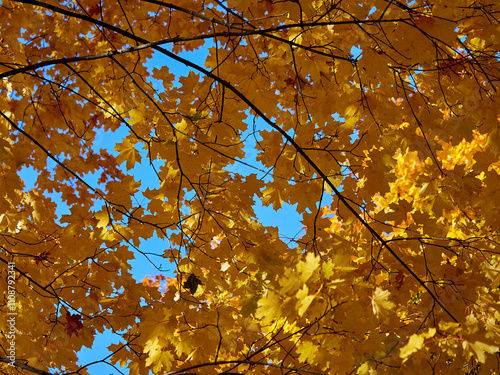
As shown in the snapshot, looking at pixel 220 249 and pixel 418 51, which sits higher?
pixel 418 51

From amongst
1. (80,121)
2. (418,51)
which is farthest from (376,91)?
(80,121)

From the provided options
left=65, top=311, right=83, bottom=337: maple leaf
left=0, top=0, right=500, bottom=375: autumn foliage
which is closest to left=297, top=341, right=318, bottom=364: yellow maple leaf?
left=0, top=0, right=500, bottom=375: autumn foliage

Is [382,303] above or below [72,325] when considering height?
below

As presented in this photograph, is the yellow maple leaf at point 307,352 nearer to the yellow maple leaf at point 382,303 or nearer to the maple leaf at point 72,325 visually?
the yellow maple leaf at point 382,303

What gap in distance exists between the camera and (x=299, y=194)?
239 centimetres

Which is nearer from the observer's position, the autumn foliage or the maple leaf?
the autumn foliage

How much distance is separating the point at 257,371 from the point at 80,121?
287 centimetres

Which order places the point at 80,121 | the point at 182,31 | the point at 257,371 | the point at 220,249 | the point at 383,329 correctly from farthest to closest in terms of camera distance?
the point at 80,121 → the point at 182,31 → the point at 220,249 → the point at 257,371 → the point at 383,329

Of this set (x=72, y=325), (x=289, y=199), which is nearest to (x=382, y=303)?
(x=289, y=199)

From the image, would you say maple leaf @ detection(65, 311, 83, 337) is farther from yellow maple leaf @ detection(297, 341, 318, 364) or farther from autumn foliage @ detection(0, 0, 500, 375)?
yellow maple leaf @ detection(297, 341, 318, 364)

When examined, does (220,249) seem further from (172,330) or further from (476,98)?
(476,98)

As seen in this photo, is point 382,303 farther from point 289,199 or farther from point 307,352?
point 289,199

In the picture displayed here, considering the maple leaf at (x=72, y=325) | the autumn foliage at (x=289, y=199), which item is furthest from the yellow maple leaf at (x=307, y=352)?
the maple leaf at (x=72, y=325)

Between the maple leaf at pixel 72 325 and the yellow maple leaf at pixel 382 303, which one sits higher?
the maple leaf at pixel 72 325
